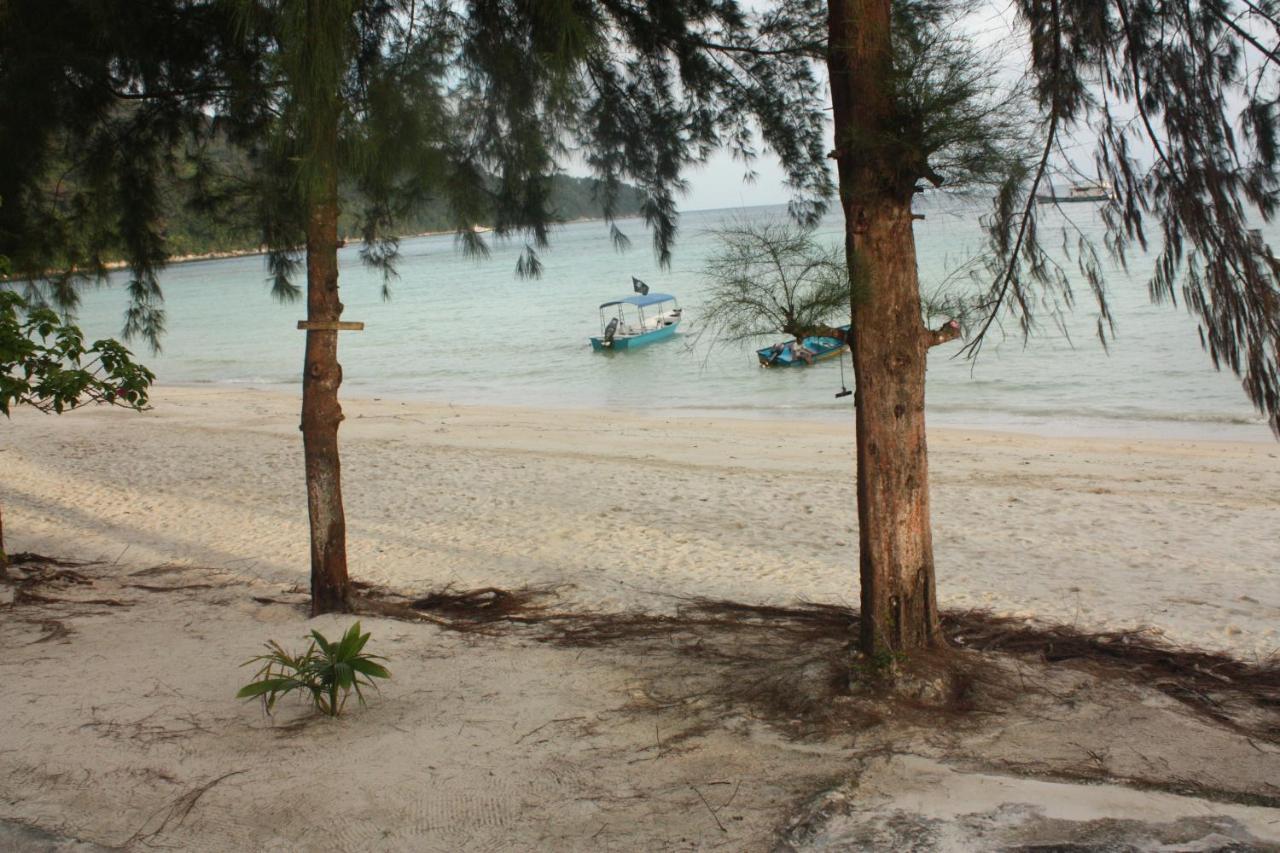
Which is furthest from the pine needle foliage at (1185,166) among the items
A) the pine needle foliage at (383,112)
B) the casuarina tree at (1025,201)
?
the pine needle foliage at (383,112)

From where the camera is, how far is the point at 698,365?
89.6 feet

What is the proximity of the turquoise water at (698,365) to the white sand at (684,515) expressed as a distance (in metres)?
1.67

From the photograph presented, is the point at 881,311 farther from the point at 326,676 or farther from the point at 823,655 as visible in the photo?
the point at 326,676

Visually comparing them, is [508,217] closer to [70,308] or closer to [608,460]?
[70,308]

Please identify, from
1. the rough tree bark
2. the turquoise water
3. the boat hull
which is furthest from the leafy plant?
the boat hull

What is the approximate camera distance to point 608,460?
44.8ft

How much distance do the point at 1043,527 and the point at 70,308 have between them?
813cm

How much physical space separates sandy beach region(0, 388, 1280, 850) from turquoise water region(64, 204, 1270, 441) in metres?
1.75

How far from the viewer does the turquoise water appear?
17.5 metres

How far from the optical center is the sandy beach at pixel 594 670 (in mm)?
3564

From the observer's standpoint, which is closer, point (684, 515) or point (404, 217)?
point (404, 217)

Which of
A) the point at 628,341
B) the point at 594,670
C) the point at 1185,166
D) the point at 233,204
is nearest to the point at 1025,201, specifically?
the point at 1185,166

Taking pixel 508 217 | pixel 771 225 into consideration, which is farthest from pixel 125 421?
pixel 771 225

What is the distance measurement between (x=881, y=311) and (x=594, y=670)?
2.16 metres
